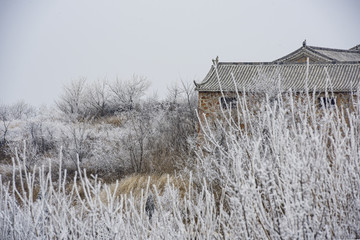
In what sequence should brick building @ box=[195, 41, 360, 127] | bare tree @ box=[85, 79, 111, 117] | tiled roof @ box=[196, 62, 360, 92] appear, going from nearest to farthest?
brick building @ box=[195, 41, 360, 127] → tiled roof @ box=[196, 62, 360, 92] → bare tree @ box=[85, 79, 111, 117]

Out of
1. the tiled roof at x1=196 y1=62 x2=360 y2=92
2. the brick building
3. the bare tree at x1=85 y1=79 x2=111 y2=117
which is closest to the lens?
the brick building

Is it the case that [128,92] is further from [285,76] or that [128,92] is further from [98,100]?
[285,76]

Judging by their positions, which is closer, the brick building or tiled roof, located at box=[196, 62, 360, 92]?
the brick building

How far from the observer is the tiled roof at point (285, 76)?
39.8ft

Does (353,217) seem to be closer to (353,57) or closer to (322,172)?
(322,172)

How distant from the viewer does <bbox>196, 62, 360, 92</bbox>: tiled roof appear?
477 inches

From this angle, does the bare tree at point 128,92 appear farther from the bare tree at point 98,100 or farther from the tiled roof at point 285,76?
the tiled roof at point 285,76

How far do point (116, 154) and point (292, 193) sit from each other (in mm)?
12340

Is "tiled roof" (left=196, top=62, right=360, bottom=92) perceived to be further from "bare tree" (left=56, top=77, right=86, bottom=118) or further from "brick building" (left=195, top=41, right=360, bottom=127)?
"bare tree" (left=56, top=77, right=86, bottom=118)

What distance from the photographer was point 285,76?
13.3 meters

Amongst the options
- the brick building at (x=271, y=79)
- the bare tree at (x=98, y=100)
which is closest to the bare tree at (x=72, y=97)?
the bare tree at (x=98, y=100)

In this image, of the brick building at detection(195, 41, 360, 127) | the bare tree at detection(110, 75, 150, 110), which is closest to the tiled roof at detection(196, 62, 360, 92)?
the brick building at detection(195, 41, 360, 127)

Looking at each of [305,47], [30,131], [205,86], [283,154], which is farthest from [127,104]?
[283,154]

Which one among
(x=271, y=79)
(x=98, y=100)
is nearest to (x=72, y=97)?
(x=98, y=100)
